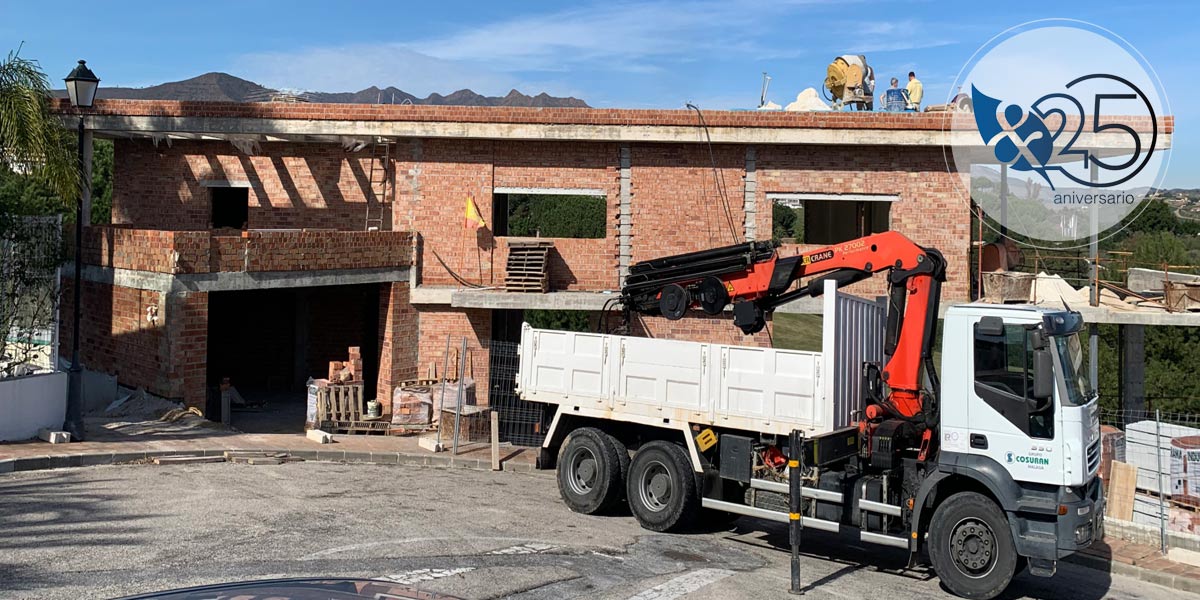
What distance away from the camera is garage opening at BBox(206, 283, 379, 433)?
27172mm

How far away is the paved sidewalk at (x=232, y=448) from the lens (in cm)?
1479

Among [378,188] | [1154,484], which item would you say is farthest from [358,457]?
[1154,484]

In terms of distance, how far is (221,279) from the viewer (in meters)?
19.1

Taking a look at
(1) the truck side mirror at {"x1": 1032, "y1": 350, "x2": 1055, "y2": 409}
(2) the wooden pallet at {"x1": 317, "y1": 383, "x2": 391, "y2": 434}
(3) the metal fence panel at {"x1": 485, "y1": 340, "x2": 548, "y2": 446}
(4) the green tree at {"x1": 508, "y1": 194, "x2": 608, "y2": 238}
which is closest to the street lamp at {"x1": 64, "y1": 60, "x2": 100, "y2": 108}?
(2) the wooden pallet at {"x1": 317, "y1": 383, "x2": 391, "y2": 434}

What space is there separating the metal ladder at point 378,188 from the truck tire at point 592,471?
11.6 meters

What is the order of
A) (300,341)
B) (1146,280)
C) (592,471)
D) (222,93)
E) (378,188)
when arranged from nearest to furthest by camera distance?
(592,471)
(1146,280)
(378,188)
(300,341)
(222,93)

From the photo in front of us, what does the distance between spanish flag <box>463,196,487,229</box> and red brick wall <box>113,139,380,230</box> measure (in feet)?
10.4

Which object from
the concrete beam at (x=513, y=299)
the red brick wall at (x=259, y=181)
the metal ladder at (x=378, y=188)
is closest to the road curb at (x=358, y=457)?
the concrete beam at (x=513, y=299)

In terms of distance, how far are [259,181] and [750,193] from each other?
11.6 metres

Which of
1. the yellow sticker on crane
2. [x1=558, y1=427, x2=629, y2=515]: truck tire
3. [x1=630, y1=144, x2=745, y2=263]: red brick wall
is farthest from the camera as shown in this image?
[x1=630, y1=144, x2=745, y2=263]: red brick wall

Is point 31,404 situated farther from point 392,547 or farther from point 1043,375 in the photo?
point 1043,375

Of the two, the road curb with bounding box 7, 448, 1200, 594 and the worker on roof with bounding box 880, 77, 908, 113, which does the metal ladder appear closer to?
the road curb with bounding box 7, 448, 1200, 594

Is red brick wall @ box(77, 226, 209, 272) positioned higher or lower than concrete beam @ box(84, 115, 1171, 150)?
lower

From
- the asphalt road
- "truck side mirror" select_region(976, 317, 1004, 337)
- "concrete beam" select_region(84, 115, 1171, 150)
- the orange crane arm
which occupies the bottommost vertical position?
the asphalt road
